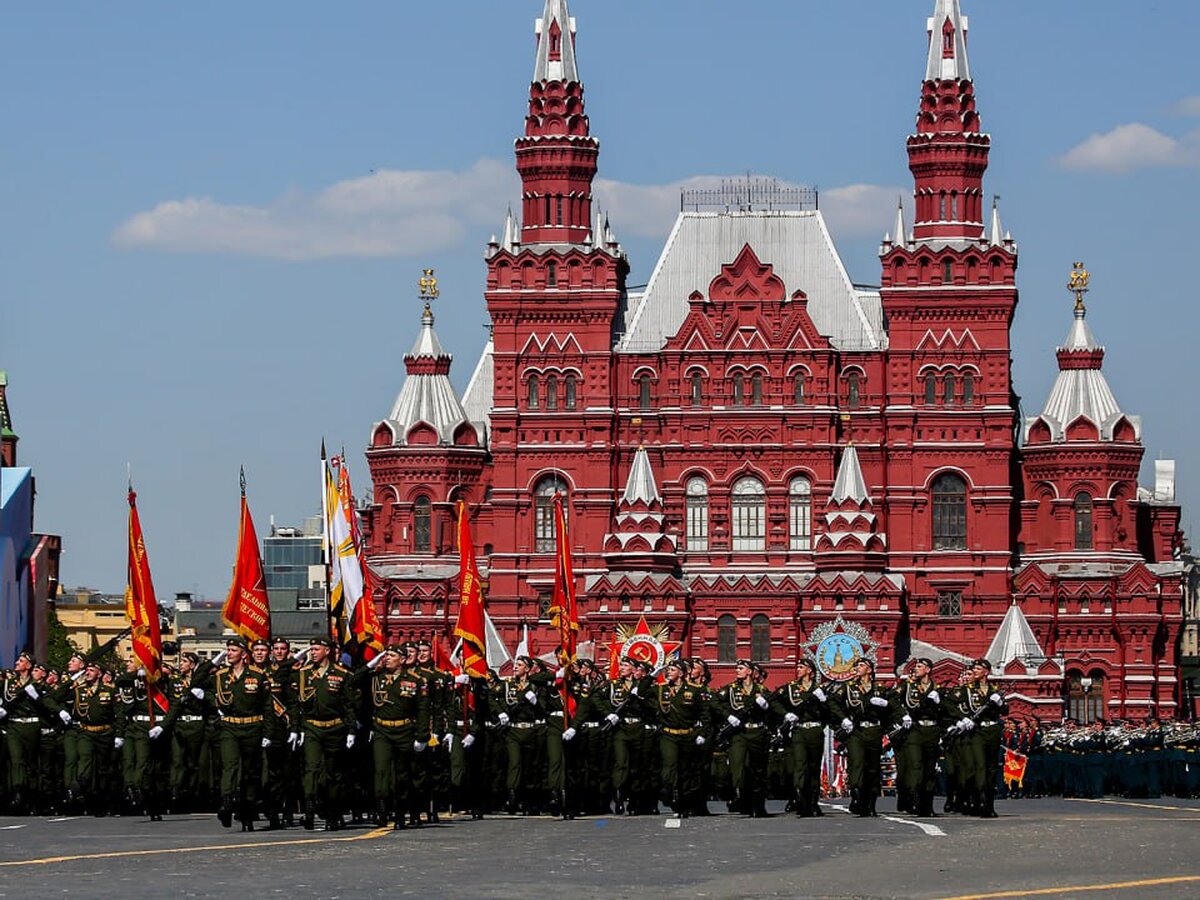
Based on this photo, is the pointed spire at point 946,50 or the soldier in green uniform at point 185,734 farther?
the pointed spire at point 946,50

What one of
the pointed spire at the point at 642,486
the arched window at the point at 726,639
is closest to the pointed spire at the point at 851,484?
the arched window at the point at 726,639

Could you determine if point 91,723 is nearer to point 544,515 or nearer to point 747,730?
point 747,730

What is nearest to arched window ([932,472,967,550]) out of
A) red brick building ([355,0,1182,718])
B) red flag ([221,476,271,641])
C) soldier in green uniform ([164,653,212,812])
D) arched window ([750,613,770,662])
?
red brick building ([355,0,1182,718])

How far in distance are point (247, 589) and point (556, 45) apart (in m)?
61.7

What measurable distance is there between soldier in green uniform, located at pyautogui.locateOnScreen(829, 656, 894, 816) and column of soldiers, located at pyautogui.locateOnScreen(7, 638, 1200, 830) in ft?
0.08

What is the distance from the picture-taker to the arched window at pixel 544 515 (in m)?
94.7

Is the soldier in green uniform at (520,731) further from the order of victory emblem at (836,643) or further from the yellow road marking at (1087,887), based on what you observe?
the order of victory emblem at (836,643)

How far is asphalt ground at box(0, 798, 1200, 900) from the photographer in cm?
2117

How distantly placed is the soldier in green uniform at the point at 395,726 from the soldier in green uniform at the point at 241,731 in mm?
1019

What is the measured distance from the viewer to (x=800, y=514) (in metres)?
93.9

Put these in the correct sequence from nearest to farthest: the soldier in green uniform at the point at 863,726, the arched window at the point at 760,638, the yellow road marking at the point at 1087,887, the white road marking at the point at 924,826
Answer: the yellow road marking at the point at 1087,887, the white road marking at the point at 924,826, the soldier in green uniform at the point at 863,726, the arched window at the point at 760,638

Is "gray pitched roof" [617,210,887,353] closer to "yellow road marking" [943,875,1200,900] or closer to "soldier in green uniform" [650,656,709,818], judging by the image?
"soldier in green uniform" [650,656,709,818]

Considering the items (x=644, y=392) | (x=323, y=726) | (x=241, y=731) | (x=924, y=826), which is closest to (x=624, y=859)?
(x=924, y=826)

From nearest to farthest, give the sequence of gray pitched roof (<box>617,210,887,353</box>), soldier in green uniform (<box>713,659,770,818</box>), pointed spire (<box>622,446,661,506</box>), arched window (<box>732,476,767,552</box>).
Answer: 1. soldier in green uniform (<box>713,659,770,818</box>)
2. pointed spire (<box>622,446,661,506</box>)
3. arched window (<box>732,476,767,552</box>)
4. gray pitched roof (<box>617,210,887,353</box>)
